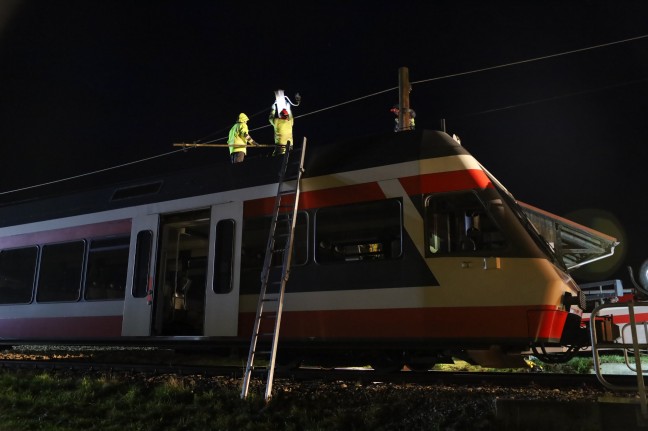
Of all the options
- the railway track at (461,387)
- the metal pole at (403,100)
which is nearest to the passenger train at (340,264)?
the railway track at (461,387)

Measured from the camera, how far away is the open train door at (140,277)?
880cm

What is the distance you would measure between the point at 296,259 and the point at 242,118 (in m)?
4.29

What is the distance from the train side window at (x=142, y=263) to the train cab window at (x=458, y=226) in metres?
4.79

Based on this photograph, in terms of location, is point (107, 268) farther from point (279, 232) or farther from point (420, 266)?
point (420, 266)

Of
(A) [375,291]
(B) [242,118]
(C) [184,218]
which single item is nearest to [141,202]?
(C) [184,218]

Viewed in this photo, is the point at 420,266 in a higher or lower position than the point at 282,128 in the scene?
lower

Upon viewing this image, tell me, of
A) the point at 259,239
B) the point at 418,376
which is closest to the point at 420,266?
the point at 418,376

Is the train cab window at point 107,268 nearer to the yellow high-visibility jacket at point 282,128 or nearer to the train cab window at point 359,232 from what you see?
the yellow high-visibility jacket at point 282,128

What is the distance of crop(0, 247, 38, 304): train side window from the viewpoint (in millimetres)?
10625

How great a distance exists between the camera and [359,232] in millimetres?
7254

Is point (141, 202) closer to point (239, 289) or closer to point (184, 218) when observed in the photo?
point (184, 218)

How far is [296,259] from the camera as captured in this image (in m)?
7.55

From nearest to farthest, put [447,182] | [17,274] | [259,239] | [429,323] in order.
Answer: [429,323]
[447,182]
[259,239]
[17,274]

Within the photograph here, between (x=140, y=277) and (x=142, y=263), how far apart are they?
23 centimetres
